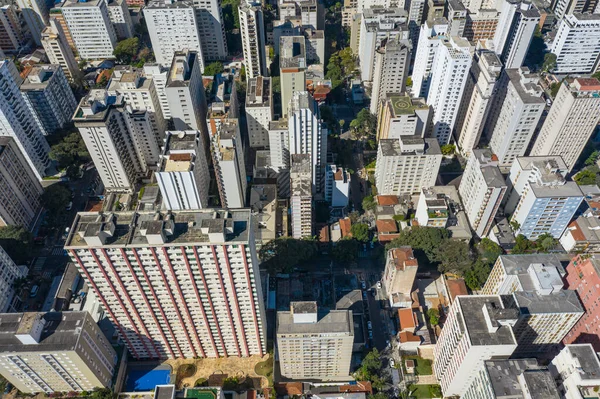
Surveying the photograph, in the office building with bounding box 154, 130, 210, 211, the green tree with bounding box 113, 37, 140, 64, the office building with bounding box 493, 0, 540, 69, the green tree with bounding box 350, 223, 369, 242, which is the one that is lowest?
the green tree with bounding box 350, 223, 369, 242

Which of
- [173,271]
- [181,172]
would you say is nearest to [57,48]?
Answer: [181,172]

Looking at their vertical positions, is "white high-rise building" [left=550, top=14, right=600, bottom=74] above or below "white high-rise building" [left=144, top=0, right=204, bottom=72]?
below

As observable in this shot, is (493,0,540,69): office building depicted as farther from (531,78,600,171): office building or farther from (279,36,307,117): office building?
(279,36,307,117): office building

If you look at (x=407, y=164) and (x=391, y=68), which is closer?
(x=407, y=164)

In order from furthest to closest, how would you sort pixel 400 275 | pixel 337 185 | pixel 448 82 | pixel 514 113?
pixel 448 82, pixel 514 113, pixel 337 185, pixel 400 275

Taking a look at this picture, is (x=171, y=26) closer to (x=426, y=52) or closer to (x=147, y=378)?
(x=426, y=52)

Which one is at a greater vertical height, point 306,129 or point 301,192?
point 306,129

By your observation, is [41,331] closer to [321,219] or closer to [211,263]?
[211,263]

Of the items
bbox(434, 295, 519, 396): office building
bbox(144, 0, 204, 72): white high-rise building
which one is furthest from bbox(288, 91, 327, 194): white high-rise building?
bbox(144, 0, 204, 72): white high-rise building
